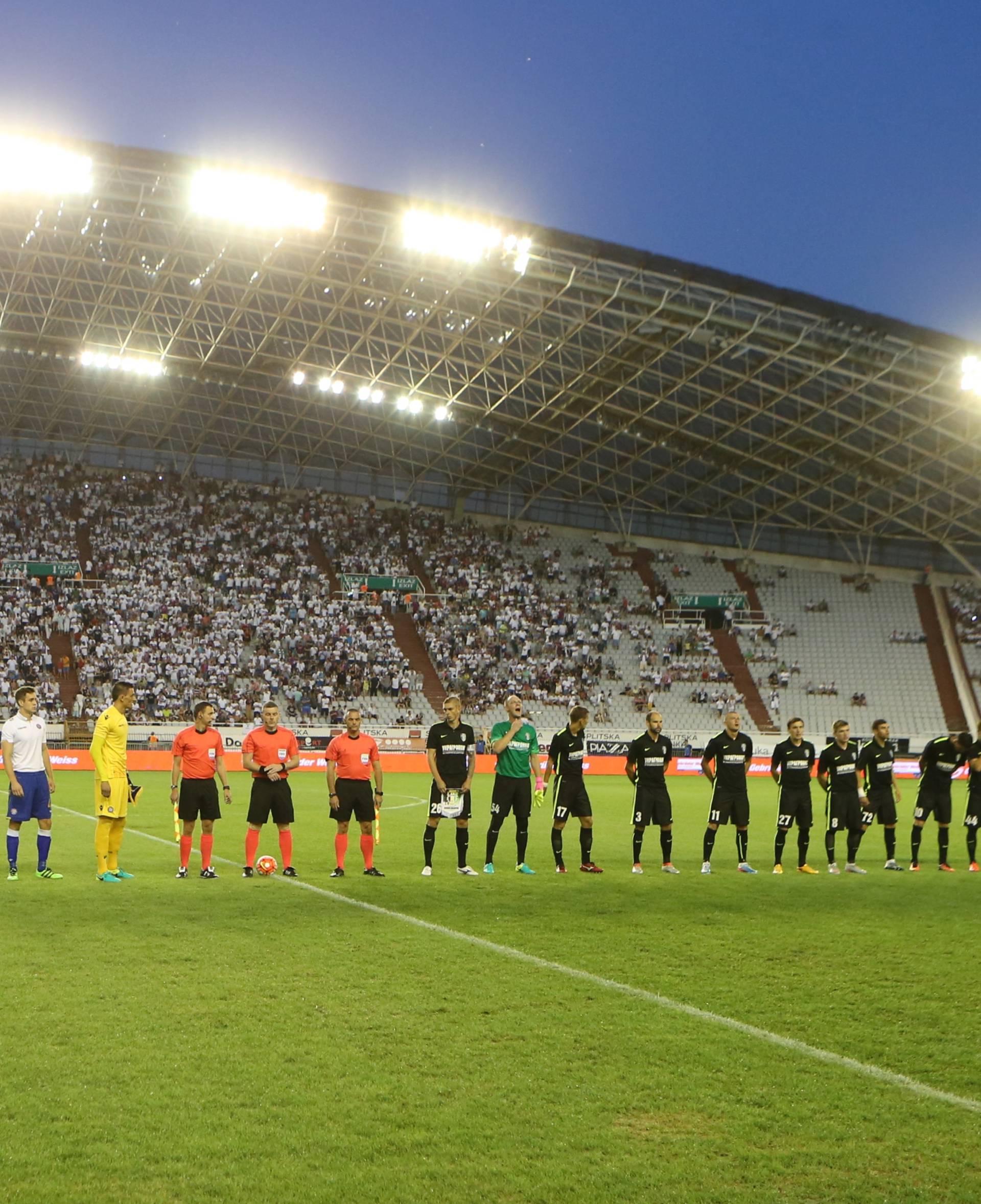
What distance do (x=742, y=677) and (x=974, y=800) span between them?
123ft

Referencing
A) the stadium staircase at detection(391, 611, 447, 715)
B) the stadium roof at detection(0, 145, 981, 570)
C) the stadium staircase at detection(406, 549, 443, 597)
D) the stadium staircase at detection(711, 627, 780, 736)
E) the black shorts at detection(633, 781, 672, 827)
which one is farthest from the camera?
the stadium staircase at detection(406, 549, 443, 597)

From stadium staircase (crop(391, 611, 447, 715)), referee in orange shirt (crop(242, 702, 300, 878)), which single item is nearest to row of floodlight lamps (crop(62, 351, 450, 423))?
stadium staircase (crop(391, 611, 447, 715))

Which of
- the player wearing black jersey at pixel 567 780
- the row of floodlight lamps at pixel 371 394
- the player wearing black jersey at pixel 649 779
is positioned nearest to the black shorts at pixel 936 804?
the player wearing black jersey at pixel 649 779

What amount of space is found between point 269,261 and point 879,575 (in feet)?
122

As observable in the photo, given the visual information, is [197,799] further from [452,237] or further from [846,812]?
[452,237]

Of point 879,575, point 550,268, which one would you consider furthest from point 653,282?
point 879,575

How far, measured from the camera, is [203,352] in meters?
50.3

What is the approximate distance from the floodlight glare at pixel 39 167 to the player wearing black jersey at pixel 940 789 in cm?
2776

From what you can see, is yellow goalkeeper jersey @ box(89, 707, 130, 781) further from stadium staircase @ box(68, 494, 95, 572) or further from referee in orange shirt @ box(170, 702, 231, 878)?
stadium staircase @ box(68, 494, 95, 572)

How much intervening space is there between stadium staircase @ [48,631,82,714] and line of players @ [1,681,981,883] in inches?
1169

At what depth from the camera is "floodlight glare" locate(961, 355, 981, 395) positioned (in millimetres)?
39750

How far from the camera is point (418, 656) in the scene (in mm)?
51125

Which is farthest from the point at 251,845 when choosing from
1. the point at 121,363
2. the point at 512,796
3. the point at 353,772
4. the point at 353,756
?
the point at 121,363

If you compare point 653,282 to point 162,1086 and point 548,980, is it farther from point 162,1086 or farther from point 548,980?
point 162,1086
